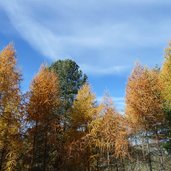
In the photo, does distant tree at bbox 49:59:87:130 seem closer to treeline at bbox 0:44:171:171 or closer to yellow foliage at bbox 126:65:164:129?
treeline at bbox 0:44:171:171

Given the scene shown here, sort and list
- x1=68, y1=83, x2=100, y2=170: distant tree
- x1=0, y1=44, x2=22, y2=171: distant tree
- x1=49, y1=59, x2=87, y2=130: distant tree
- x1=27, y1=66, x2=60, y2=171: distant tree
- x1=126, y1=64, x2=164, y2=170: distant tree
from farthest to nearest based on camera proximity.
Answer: x1=49, y1=59, x2=87, y2=130: distant tree, x1=68, y1=83, x2=100, y2=170: distant tree, x1=126, y1=64, x2=164, y2=170: distant tree, x1=27, y1=66, x2=60, y2=171: distant tree, x1=0, y1=44, x2=22, y2=171: distant tree

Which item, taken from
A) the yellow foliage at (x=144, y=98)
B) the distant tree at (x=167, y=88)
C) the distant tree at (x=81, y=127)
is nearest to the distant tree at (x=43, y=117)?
the distant tree at (x=81, y=127)

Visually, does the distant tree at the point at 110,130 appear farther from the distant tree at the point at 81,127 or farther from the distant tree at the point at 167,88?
the distant tree at the point at 167,88

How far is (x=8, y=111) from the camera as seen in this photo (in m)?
19.1

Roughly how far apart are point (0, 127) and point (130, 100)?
10509mm

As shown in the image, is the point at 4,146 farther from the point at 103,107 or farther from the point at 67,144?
the point at 103,107

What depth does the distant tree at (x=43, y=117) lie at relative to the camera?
21920 millimetres

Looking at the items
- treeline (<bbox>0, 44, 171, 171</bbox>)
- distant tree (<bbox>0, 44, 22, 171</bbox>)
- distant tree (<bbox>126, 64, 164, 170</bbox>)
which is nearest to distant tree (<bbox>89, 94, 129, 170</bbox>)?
treeline (<bbox>0, 44, 171, 171</bbox>)

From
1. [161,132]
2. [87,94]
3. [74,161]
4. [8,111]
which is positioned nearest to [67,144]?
[74,161]

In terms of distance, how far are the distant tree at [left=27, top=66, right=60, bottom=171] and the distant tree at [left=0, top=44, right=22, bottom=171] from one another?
2015 millimetres

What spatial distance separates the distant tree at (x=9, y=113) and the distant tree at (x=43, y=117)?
2.01 m

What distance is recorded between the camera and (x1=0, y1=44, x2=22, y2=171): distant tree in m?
18.7

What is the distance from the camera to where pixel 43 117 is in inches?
878

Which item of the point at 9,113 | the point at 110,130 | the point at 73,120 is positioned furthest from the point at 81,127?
the point at 9,113
